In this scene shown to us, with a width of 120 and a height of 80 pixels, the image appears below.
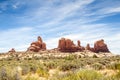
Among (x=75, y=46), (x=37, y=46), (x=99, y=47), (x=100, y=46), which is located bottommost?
(x=99, y=47)

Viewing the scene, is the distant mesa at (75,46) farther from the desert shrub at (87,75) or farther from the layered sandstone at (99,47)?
the desert shrub at (87,75)

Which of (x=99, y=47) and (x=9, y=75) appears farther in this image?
(x=99, y=47)

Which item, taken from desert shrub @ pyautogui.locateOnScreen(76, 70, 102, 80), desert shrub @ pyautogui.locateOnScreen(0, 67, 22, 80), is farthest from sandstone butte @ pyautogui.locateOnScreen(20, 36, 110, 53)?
desert shrub @ pyautogui.locateOnScreen(76, 70, 102, 80)

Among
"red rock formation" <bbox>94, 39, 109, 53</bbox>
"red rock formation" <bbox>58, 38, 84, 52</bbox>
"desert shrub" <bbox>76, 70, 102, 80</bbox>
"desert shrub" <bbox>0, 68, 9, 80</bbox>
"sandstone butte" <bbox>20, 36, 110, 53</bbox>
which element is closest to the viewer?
"desert shrub" <bbox>76, 70, 102, 80</bbox>

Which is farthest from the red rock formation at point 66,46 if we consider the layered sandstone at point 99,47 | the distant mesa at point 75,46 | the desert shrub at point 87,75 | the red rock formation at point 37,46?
the desert shrub at point 87,75

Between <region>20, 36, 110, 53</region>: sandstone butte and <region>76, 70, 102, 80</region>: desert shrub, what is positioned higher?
<region>20, 36, 110, 53</region>: sandstone butte

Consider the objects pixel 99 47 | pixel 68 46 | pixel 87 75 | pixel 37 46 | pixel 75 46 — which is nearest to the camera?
pixel 87 75

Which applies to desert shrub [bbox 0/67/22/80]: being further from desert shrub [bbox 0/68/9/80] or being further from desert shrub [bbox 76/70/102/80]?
desert shrub [bbox 76/70/102/80]

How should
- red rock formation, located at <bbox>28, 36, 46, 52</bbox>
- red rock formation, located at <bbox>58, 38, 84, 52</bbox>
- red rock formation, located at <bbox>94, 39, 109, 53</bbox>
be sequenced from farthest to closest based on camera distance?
red rock formation, located at <bbox>94, 39, 109, 53</bbox>
red rock formation, located at <bbox>28, 36, 46, 52</bbox>
red rock formation, located at <bbox>58, 38, 84, 52</bbox>

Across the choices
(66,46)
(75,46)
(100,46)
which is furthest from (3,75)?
(100,46)

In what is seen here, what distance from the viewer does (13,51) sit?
361 feet

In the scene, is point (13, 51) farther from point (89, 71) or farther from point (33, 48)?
point (89, 71)

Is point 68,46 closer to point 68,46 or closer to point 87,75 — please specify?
point 68,46

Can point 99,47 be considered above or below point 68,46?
below
